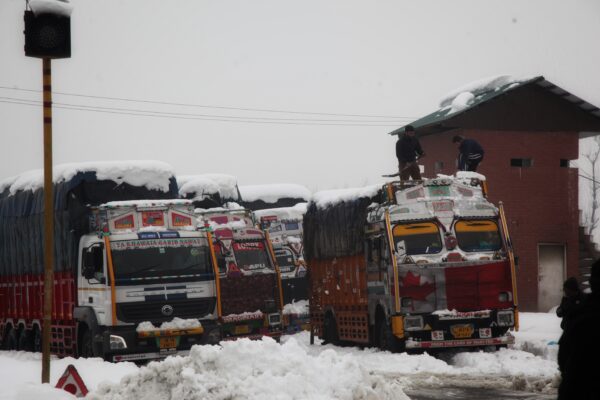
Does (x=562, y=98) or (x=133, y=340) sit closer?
(x=133, y=340)

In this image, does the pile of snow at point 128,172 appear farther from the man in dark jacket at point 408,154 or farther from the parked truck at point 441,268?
the man in dark jacket at point 408,154

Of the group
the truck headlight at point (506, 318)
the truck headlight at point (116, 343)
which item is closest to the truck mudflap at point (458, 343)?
the truck headlight at point (506, 318)

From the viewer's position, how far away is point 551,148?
41.0m

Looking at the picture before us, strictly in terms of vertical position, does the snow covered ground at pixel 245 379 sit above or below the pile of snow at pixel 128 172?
below

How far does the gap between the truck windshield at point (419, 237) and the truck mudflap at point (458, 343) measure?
1733 millimetres

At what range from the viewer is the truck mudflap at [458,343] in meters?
20.5

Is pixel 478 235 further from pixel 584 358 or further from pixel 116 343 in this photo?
pixel 584 358

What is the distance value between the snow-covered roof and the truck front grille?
21.2 metres

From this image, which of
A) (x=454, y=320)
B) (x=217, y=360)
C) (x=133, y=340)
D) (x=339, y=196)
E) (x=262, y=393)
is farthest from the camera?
(x=339, y=196)

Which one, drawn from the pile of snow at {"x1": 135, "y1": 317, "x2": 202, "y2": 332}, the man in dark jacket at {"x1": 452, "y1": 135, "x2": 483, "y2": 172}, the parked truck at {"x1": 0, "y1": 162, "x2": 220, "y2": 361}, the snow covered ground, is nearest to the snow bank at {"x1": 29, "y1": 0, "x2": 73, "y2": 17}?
the snow covered ground

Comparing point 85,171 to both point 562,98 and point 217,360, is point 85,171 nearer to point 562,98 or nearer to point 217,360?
point 217,360

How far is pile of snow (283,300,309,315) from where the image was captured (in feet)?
102

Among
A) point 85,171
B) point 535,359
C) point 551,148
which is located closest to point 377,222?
point 535,359

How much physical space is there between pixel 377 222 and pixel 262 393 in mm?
10144
